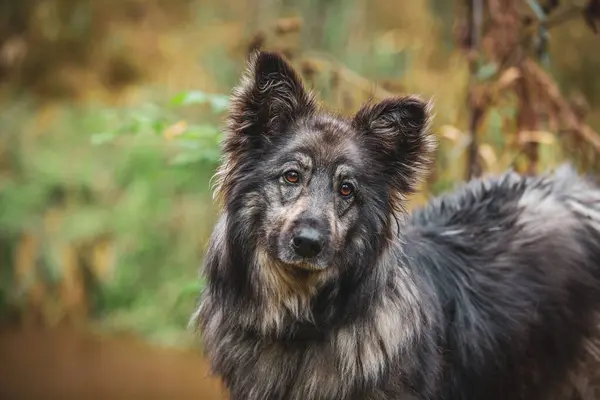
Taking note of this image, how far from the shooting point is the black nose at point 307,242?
12.9 feet

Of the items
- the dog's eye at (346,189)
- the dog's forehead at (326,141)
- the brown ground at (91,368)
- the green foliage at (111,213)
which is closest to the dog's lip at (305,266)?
the dog's eye at (346,189)

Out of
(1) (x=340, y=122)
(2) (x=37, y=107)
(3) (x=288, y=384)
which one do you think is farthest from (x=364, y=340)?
(2) (x=37, y=107)

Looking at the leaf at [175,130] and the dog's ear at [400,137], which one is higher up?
the leaf at [175,130]

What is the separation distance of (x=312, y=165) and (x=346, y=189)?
198 mm

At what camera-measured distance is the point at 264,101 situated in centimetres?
424

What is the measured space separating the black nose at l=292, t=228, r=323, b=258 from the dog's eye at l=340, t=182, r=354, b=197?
311 millimetres

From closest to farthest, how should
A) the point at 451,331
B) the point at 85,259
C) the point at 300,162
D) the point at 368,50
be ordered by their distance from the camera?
the point at 300,162 < the point at 451,331 < the point at 368,50 < the point at 85,259

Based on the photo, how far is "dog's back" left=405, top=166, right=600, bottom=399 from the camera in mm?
4590

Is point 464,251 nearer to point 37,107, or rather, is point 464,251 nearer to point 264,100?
point 264,100

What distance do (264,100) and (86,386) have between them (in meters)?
6.97

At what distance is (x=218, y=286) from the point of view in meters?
4.34

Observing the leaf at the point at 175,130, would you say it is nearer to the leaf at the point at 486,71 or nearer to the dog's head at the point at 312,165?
the dog's head at the point at 312,165

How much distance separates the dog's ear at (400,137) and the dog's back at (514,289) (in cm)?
42

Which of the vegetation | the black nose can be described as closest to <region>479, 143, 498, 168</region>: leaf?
the vegetation
